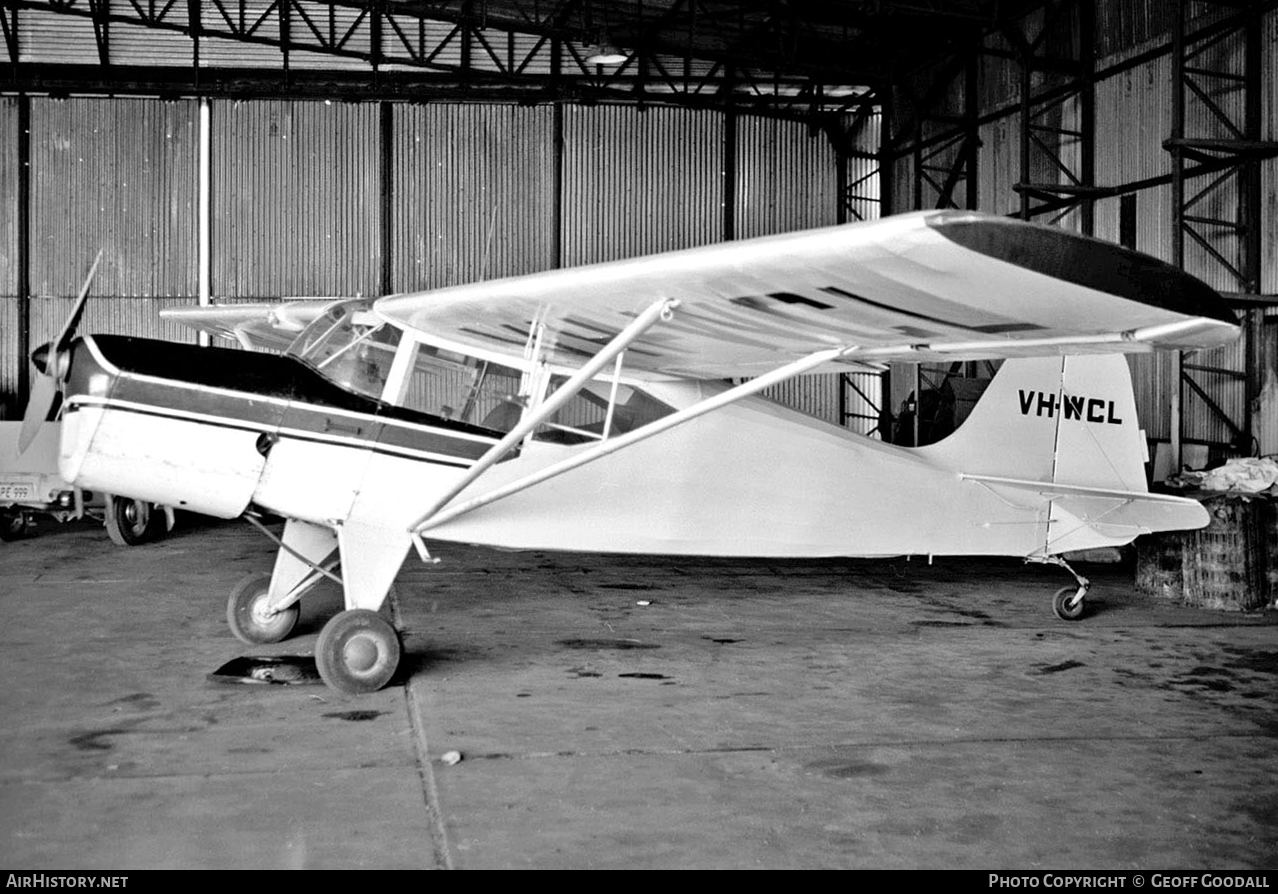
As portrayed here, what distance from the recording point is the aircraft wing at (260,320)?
10.5m

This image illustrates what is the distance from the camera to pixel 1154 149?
13992mm

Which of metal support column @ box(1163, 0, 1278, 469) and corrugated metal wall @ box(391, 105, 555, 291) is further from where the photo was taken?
corrugated metal wall @ box(391, 105, 555, 291)

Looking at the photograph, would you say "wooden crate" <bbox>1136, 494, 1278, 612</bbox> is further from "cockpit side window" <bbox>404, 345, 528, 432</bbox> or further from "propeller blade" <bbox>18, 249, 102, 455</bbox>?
"propeller blade" <bbox>18, 249, 102, 455</bbox>

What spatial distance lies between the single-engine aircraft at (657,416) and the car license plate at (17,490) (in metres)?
5.79

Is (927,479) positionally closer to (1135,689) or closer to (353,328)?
(1135,689)


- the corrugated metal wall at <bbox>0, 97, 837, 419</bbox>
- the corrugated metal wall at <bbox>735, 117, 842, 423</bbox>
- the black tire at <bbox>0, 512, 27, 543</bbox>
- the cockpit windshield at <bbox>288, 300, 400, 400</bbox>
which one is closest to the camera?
the cockpit windshield at <bbox>288, 300, 400, 400</bbox>

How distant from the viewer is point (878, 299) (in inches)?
176

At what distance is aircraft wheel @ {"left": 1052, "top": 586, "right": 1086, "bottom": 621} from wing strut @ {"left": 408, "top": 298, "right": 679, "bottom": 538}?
14.4ft

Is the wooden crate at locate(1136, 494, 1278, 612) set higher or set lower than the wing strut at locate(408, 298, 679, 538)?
lower

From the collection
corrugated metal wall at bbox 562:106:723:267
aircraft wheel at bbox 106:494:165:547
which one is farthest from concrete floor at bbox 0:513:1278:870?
corrugated metal wall at bbox 562:106:723:267

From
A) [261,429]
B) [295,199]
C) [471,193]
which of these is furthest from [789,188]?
[261,429]

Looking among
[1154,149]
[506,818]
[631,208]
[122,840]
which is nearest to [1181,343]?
[506,818]

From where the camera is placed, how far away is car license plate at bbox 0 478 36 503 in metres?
13.2

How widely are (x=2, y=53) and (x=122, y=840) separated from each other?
741 inches
